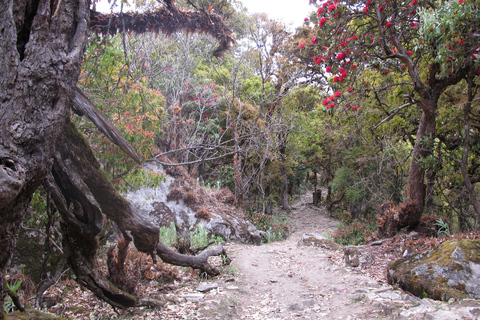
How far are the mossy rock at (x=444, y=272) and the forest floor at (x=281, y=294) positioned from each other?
170 mm

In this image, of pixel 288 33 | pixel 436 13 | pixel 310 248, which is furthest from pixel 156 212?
pixel 288 33

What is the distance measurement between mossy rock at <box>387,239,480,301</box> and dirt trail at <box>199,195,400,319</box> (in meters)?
0.45

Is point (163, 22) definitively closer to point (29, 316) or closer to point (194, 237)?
point (29, 316)

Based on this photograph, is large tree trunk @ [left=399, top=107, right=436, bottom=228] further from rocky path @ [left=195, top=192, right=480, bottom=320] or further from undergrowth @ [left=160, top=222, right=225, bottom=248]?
undergrowth @ [left=160, top=222, right=225, bottom=248]

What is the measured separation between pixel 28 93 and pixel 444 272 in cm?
471

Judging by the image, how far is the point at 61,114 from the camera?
2.13 m

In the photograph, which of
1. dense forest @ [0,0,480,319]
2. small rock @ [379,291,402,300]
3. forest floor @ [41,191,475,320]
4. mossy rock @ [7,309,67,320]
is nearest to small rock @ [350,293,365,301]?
forest floor @ [41,191,475,320]

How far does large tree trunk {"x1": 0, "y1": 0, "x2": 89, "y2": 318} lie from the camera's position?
71.1 inches

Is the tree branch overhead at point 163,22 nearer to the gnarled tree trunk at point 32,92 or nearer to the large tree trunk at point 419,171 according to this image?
the gnarled tree trunk at point 32,92

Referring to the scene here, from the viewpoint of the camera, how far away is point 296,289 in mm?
5301

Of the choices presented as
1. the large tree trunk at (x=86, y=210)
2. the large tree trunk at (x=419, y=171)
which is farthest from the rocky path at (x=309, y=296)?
the large tree trunk at (x=419, y=171)

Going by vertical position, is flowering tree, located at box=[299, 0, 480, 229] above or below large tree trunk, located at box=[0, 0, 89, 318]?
above

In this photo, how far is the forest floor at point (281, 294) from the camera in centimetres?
371

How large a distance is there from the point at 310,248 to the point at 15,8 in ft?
27.8
